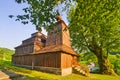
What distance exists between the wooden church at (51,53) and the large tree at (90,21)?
10.6ft

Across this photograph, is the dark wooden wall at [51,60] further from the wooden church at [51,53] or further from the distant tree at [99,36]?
the distant tree at [99,36]

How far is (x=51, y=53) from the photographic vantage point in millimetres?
32781

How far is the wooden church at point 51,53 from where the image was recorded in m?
31.4

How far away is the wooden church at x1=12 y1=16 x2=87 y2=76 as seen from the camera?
31.4m

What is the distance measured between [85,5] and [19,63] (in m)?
34.2

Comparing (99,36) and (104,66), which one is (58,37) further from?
(104,66)

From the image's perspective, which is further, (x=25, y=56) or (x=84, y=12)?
(x=25, y=56)

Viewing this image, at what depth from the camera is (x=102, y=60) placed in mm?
43219

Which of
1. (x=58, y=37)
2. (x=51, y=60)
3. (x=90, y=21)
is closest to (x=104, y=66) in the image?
(x=58, y=37)

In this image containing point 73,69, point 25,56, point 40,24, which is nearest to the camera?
point 40,24

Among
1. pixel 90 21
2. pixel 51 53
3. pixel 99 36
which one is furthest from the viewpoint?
pixel 99 36

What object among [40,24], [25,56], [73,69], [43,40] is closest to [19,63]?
[25,56]

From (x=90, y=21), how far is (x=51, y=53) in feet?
36.7

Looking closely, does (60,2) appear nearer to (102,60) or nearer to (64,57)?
(64,57)
